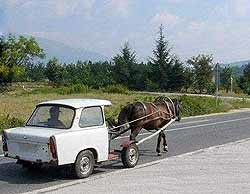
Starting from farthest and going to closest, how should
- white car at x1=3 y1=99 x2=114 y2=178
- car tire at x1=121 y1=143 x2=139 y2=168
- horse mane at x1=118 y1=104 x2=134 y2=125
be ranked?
horse mane at x1=118 y1=104 x2=134 y2=125 → car tire at x1=121 y1=143 x2=139 y2=168 → white car at x1=3 y1=99 x2=114 y2=178

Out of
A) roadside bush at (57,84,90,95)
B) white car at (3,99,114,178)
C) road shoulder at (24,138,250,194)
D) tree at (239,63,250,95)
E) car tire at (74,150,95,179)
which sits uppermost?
tree at (239,63,250,95)

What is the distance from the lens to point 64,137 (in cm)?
962

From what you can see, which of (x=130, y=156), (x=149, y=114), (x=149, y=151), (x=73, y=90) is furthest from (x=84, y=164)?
(x=73, y=90)

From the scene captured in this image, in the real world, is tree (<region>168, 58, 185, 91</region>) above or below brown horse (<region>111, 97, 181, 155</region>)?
above

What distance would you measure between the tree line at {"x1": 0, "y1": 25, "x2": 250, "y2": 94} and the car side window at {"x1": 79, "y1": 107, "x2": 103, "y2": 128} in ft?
163

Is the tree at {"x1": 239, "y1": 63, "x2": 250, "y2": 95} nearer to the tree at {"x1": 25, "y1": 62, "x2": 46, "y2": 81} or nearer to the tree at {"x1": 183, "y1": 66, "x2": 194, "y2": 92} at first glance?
the tree at {"x1": 183, "y1": 66, "x2": 194, "y2": 92}

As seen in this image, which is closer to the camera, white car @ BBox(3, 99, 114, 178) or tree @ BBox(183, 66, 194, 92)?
white car @ BBox(3, 99, 114, 178)

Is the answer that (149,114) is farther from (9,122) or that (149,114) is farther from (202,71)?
(202,71)

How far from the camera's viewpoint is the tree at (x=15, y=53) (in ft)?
237

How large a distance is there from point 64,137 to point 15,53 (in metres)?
69.1

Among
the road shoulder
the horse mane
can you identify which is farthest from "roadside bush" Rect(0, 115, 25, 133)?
the road shoulder

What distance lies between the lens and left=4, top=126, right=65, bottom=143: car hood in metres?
9.57

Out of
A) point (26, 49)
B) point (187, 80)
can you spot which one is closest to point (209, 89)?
point (187, 80)

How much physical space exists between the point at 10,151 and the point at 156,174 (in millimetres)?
3069
